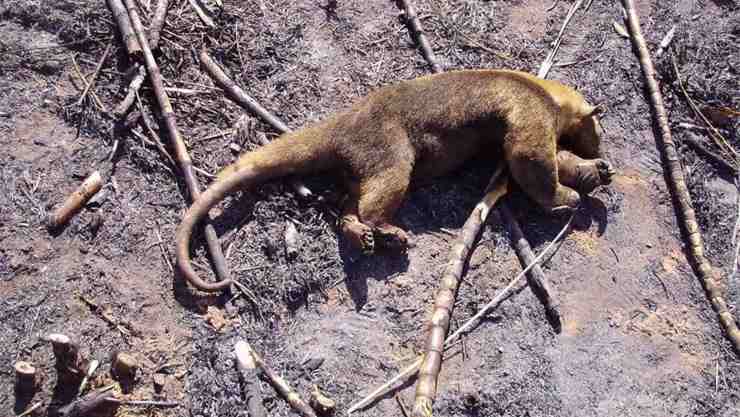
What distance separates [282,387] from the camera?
4684 mm

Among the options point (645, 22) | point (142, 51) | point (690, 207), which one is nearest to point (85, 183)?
point (142, 51)

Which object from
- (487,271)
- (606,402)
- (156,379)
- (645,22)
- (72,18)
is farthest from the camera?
(645,22)

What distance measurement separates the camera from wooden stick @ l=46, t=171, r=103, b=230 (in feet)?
16.7

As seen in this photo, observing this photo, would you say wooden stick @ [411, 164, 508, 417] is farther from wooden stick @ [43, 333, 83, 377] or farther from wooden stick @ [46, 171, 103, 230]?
wooden stick @ [46, 171, 103, 230]

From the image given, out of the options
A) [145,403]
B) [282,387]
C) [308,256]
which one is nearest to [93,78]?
[308,256]

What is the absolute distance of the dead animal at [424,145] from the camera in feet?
17.9

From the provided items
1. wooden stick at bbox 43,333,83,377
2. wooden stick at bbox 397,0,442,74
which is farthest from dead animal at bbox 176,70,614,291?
wooden stick at bbox 43,333,83,377

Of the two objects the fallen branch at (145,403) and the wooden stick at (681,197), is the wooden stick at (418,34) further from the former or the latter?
the fallen branch at (145,403)

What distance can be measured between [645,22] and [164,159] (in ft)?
19.0

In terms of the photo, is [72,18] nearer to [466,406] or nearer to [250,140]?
[250,140]

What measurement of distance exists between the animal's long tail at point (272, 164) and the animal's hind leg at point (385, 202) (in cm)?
45

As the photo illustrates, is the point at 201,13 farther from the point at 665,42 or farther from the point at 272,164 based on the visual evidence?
the point at 665,42

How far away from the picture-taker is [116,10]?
19.9 ft

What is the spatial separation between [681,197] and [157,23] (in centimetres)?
548
